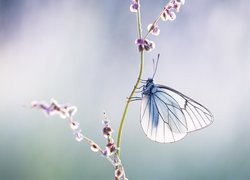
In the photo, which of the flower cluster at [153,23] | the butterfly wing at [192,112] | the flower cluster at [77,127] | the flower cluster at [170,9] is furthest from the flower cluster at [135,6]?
the butterfly wing at [192,112]

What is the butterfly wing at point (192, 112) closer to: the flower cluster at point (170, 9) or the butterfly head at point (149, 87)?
Answer: the butterfly head at point (149, 87)

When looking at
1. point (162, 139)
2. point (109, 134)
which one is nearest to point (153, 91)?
point (162, 139)

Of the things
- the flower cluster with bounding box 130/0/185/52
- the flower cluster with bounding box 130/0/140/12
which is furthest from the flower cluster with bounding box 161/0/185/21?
the flower cluster with bounding box 130/0/140/12

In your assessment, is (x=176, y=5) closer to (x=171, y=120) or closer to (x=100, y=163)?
(x=171, y=120)

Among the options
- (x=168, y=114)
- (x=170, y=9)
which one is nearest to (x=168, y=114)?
(x=168, y=114)

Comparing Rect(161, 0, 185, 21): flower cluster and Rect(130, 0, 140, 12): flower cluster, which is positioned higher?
Rect(161, 0, 185, 21): flower cluster

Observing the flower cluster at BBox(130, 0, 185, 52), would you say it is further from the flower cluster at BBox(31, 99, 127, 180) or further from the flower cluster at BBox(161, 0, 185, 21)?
the flower cluster at BBox(31, 99, 127, 180)
